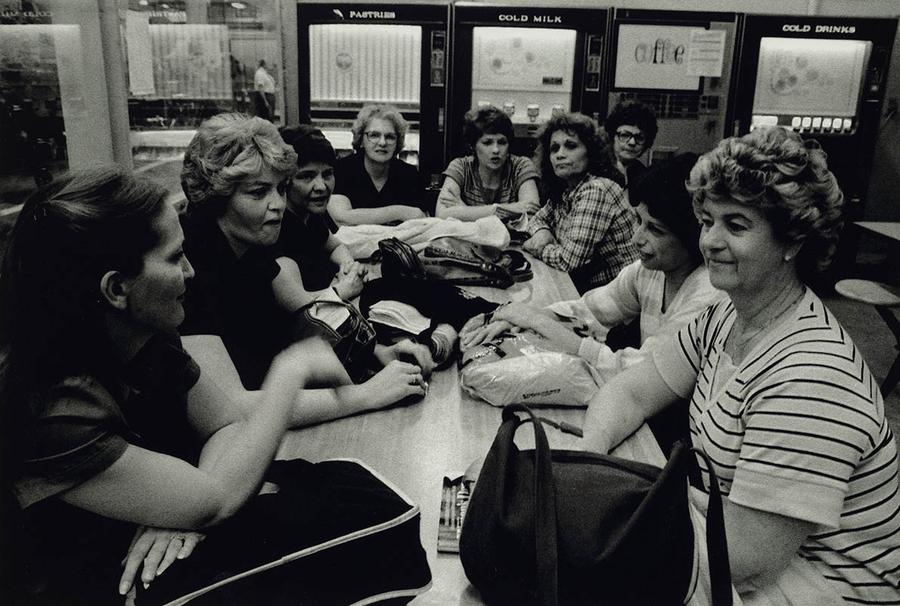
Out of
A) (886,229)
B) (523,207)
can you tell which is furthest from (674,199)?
(886,229)

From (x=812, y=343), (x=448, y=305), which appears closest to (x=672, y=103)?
(x=448, y=305)

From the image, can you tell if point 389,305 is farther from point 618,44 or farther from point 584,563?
point 618,44

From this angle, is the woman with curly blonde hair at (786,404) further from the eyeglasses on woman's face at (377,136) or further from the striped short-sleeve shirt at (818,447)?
the eyeglasses on woman's face at (377,136)

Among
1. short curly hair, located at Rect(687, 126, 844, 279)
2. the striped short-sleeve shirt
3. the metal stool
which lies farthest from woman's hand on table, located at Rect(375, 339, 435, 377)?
the metal stool

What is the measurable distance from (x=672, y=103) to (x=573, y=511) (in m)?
4.70

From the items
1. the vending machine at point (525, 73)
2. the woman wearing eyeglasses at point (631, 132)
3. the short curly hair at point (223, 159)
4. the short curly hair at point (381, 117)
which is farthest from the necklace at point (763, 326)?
the vending machine at point (525, 73)

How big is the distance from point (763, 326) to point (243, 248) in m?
1.48

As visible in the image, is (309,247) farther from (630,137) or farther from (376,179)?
(630,137)

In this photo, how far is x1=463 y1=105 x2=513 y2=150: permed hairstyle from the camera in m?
4.21

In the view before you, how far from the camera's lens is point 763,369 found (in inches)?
51.6

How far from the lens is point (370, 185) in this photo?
4109mm

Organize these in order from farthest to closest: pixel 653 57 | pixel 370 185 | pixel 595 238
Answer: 1. pixel 653 57
2. pixel 370 185
3. pixel 595 238

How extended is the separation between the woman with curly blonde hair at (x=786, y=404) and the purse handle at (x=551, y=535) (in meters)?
0.15

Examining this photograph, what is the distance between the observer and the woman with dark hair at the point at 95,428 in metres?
1.00
